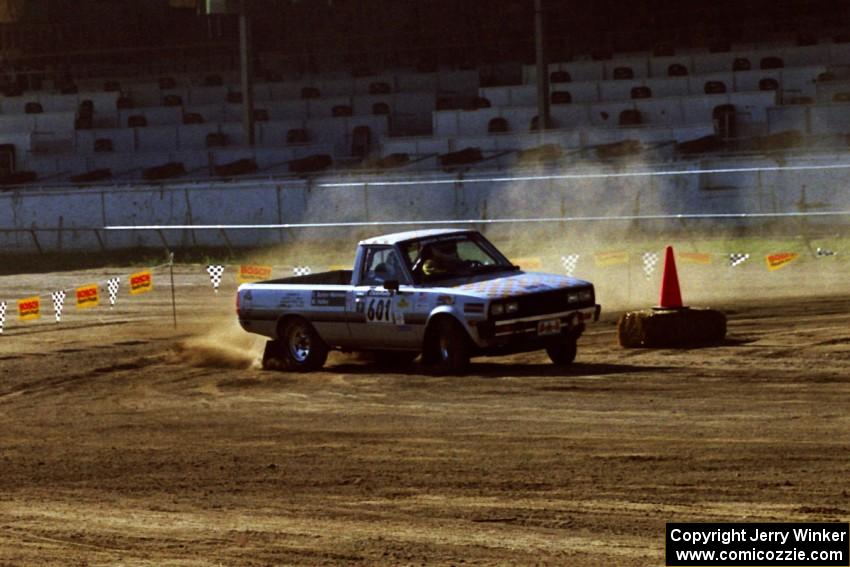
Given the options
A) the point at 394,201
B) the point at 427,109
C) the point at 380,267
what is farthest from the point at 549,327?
the point at 427,109

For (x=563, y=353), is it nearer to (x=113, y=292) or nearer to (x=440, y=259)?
(x=440, y=259)

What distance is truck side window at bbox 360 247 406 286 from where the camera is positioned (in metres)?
17.0

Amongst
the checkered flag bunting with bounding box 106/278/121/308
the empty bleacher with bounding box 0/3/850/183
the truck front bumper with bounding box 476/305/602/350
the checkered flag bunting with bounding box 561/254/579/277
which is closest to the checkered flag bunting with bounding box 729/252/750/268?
the checkered flag bunting with bounding box 561/254/579/277

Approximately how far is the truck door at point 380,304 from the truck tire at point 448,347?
20cm

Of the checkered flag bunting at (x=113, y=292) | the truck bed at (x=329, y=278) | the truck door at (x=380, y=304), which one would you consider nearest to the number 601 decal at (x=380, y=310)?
the truck door at (x=380, y=304)

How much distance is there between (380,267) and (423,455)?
567cm

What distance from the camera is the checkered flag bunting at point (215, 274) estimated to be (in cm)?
2771

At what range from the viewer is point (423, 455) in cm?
1173

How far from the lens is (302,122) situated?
45.3 m

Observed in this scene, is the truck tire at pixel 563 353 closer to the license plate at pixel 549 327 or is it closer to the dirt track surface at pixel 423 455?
the dirt track surface at pixel 423 455

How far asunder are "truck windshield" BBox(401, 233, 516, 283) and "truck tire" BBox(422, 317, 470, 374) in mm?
671

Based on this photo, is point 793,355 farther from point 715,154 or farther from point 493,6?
point 493,6

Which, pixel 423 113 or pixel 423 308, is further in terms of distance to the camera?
pixel 423 113

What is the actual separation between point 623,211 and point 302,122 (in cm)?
1771
